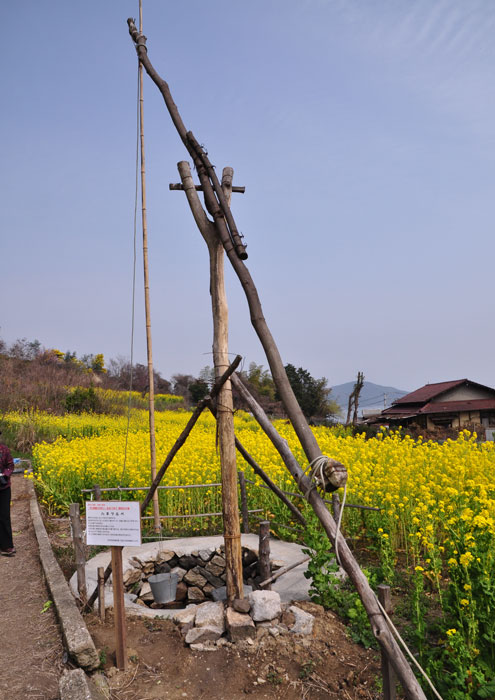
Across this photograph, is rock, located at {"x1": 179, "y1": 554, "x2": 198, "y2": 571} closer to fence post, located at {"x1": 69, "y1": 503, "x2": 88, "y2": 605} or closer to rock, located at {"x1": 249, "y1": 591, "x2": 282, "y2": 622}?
fence post, located at {"x1": 69, "y1": 503, "x2": 88, "y2": 605}

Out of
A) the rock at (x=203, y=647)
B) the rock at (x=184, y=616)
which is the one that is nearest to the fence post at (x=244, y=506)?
the rock at (x=184, y=616)

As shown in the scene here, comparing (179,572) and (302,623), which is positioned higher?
(302,623)

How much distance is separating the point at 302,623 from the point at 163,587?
184 cm

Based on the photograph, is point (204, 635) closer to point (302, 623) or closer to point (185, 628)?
point (185, 628)

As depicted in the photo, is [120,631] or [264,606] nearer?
[120,631]

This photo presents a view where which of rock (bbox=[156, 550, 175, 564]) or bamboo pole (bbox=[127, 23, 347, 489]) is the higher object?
bamboo pole (bbox=[127, 23, 347, 489])

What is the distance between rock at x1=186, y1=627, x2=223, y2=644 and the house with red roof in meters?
22.7

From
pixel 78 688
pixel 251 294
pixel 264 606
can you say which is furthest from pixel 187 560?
pixel 251 294

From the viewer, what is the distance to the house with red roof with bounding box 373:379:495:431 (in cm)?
2527

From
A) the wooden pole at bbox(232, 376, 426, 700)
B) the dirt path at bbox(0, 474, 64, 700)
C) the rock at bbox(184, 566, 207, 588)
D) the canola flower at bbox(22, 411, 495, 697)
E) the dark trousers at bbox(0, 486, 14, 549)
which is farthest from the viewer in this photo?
the dark trousers at bbox(0, 486, 14, 549)

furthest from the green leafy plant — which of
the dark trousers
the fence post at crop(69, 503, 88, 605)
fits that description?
the dark trousers

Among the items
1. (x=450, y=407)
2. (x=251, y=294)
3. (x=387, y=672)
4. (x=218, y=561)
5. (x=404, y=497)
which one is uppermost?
(x=251, y=294)

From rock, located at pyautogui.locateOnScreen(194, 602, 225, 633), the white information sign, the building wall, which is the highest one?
the building wall

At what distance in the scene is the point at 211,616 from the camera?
4.07 m
